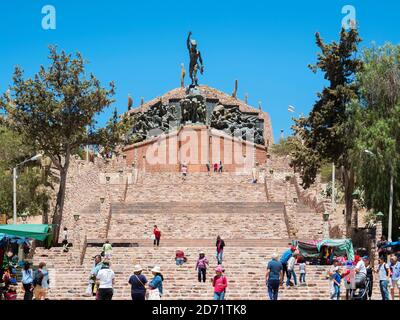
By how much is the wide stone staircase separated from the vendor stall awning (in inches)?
54.9

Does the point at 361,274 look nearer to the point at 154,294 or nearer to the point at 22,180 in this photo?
the point at 154,294

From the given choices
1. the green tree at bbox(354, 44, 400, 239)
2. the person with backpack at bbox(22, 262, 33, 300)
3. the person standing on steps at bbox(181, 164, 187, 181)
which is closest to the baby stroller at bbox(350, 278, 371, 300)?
the person with backpack at bbox(22, 262, 33, 300)

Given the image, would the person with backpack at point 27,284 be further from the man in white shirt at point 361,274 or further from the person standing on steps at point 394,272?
the person standing on steps at point 394,272

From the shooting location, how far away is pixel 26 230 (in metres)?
26.0

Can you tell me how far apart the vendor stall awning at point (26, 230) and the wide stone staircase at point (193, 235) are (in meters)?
1.39

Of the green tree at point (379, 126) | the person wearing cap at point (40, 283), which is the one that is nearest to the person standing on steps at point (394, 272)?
the person wearing cap at point (40, 283)

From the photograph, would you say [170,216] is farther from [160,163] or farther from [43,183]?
[160,163]

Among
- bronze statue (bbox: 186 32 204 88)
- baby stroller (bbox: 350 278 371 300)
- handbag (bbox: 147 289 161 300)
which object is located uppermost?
bronze statue (bbox: 186 32 204 88)

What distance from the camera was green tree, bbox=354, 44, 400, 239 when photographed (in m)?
34.8

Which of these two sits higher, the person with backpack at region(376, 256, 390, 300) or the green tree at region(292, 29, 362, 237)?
the green tree at region(292, 29, 362, 237)

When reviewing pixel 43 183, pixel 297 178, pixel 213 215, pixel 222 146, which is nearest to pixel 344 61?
pixel 213 215

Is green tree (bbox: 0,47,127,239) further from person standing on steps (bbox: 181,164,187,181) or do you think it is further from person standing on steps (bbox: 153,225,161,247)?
person standing on steps (bbox: 181,164,187,181)

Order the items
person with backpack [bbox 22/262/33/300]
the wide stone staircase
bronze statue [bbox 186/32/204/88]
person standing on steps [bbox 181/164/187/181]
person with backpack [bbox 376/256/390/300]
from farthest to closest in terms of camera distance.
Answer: bronze statue [bbox 186/32/204/88] → person standing on steps [bbox 181/164/187/181] → the wide stone staircase → person with backpack [bbox 22/262/33/300] → person with backpack [bbox 376/256/390/300]

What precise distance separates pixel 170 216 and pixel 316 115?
8570mm
